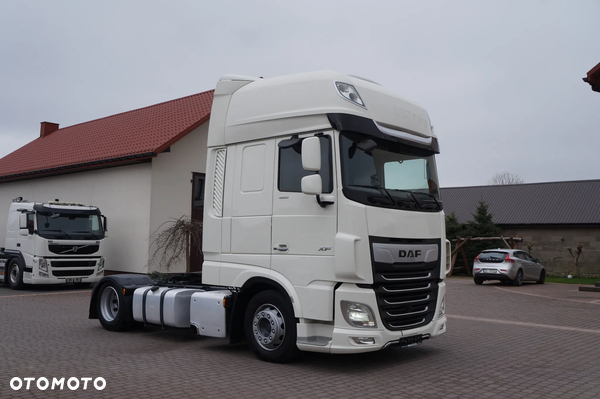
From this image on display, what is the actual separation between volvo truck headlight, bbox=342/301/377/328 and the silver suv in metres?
18.9

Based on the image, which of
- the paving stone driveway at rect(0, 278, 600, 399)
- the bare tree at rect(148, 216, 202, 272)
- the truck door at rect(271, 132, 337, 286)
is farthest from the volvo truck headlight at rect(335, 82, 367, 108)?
the bare tree at rect(148, 216, 202, 272)

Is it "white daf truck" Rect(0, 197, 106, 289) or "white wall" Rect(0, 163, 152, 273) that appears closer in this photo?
"white daf truck" Rect(0, 197, 106, 289)

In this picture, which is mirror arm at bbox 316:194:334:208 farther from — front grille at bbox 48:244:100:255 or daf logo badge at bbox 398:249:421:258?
front grille at bbox 48:244:100:255

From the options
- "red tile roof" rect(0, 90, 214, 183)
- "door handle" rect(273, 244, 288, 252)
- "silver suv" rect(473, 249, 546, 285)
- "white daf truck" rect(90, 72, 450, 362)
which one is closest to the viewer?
"white daf truck" rect(90, 72, 450, 362)

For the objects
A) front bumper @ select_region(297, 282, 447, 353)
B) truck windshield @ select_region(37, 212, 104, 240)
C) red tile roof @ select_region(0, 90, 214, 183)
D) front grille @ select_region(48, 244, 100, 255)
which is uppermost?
red tile roof @ select_region(0, 90, 214, 183)

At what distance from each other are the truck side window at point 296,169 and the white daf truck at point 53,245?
37.9 feet

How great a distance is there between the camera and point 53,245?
55.5 feet

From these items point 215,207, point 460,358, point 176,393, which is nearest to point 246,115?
point 215,207

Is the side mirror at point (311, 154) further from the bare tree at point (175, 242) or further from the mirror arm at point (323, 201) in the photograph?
the bare tree at point (175, 242)

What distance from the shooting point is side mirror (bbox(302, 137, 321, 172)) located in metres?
6.93

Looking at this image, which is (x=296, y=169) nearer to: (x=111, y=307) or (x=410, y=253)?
(x=410, y=253)

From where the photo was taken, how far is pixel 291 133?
771 centimetres

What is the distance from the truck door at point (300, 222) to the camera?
7.12 m

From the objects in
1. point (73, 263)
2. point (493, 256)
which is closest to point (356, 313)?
point (73, 263)
